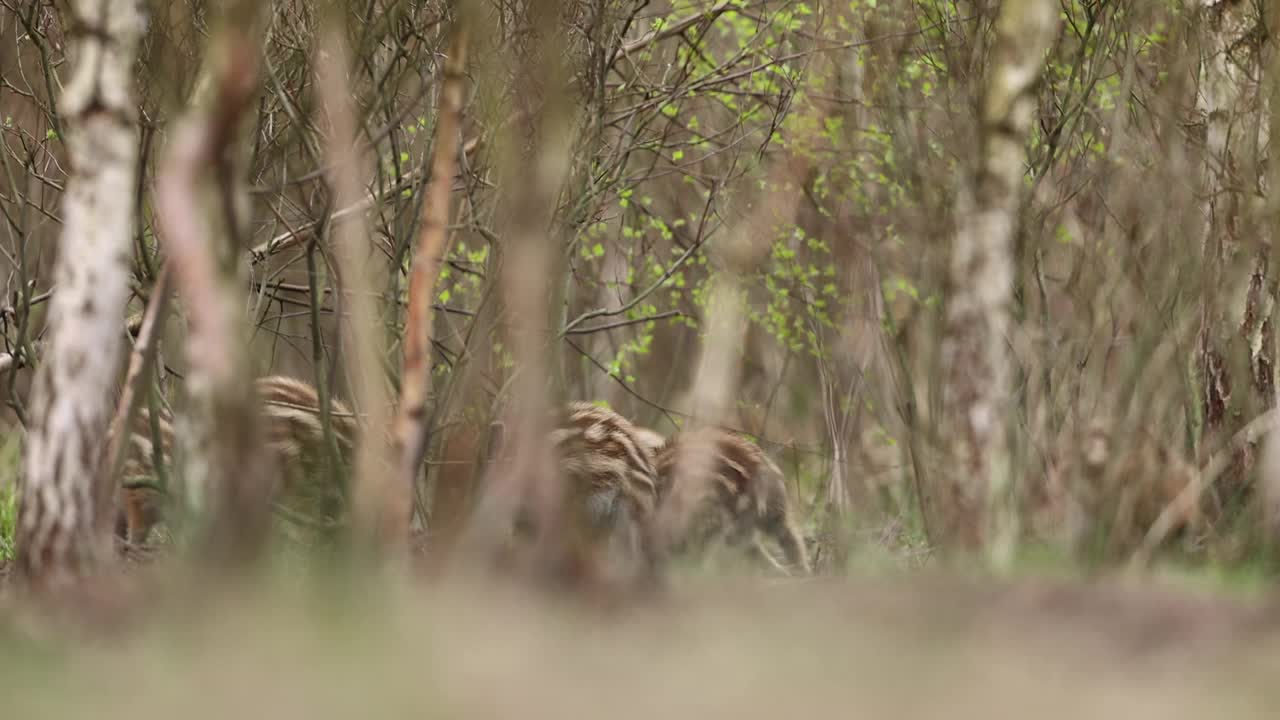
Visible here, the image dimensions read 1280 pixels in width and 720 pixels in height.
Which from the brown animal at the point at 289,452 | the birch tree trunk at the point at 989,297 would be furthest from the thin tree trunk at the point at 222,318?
the brown animal at the point at 289,452

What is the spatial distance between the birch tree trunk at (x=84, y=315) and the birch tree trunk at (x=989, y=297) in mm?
3534

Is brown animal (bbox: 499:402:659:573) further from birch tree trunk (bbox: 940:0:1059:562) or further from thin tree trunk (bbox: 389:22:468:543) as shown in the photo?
thin tree trunk (bbox: 389:22:468:543)

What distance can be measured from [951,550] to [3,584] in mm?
5374

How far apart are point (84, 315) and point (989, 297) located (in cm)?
377

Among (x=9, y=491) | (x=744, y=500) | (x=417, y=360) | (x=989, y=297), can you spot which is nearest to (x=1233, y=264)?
(x=989, y=297)

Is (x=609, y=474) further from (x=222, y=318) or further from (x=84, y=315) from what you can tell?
(x=222, y=318)

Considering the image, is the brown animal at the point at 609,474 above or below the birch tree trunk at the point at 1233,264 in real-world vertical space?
below

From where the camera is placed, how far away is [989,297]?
6.50 meters

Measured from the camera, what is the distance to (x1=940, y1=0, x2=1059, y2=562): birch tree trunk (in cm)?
642

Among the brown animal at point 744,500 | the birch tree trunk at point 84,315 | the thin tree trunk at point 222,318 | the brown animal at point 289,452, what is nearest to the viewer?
the thin tree trunk at point 222,318

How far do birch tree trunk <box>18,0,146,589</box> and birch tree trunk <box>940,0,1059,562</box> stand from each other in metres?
3.53

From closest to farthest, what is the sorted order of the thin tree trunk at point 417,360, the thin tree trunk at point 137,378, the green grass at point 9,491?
the thin tree trunk at point 417,360 → the thin tree trunk at point 137,378 → the green grass at point 9,491

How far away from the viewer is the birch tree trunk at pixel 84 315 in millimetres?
5309

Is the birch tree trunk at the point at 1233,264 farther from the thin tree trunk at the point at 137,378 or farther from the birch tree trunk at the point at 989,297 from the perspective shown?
the thin tree trunk at the point at 137,378
